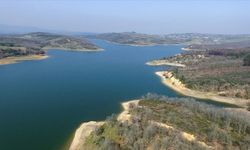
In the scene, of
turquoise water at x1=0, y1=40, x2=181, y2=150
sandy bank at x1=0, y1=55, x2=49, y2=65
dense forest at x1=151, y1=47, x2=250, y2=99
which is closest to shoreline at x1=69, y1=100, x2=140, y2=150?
turquoise water at x1=0, y1=40, x2=181, y2=150

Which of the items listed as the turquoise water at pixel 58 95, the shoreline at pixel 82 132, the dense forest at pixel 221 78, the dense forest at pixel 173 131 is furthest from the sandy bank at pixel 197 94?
the shoreline at pixel 82 132

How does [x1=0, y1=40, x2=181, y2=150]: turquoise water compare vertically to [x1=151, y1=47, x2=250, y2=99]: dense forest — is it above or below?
below

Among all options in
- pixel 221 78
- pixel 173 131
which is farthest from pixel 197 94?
pixel 173 131

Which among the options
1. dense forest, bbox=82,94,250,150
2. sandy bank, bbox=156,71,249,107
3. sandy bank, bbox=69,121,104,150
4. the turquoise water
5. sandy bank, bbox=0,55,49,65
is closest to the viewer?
dense forest, bbox=82,94,250,150

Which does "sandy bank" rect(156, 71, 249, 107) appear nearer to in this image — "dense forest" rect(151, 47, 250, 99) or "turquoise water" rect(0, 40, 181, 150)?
"dense forest" rect(151, 47, 250, 99)

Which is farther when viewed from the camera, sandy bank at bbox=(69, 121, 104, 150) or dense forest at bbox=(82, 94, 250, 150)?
sandy bank at bbox=(69, 121, 104, 150)

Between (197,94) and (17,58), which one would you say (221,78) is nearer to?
(197,94)

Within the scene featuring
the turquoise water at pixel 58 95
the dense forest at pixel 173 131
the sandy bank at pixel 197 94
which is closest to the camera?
the dense forest at pixel 173 131

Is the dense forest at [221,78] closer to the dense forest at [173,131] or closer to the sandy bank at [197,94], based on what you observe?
the sandy bank at [197,94]
